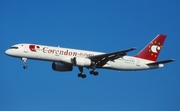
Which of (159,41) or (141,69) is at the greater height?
(159,41)

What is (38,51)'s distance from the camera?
186 feet

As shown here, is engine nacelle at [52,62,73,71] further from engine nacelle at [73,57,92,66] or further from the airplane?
engine nacelle at [73,57,92,66]

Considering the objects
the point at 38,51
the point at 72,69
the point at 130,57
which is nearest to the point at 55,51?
the point at 38,51

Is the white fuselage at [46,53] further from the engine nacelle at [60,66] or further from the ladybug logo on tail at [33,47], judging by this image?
the engine nacelle at [60,66]

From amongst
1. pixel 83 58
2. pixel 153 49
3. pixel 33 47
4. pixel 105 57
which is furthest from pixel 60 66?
pixel 153 49

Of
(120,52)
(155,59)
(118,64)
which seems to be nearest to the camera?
(120,52)

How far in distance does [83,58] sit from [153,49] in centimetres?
1396

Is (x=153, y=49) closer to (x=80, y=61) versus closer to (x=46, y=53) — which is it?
(x=80, y=61)

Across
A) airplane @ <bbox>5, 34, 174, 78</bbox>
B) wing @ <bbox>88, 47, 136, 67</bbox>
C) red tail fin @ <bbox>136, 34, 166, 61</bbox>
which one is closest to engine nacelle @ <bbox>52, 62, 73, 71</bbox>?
airplane @ <bbox>5, 34, 174, 78</bbox>

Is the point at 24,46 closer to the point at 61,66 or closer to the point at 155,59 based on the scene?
the point at 61,66

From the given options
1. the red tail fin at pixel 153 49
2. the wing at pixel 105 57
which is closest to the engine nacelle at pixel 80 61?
the wing at pixel 105 57

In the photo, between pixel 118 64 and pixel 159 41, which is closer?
pixel 118 64

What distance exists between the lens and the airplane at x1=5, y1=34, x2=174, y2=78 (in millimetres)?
56625

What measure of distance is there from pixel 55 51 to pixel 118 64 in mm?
9992
